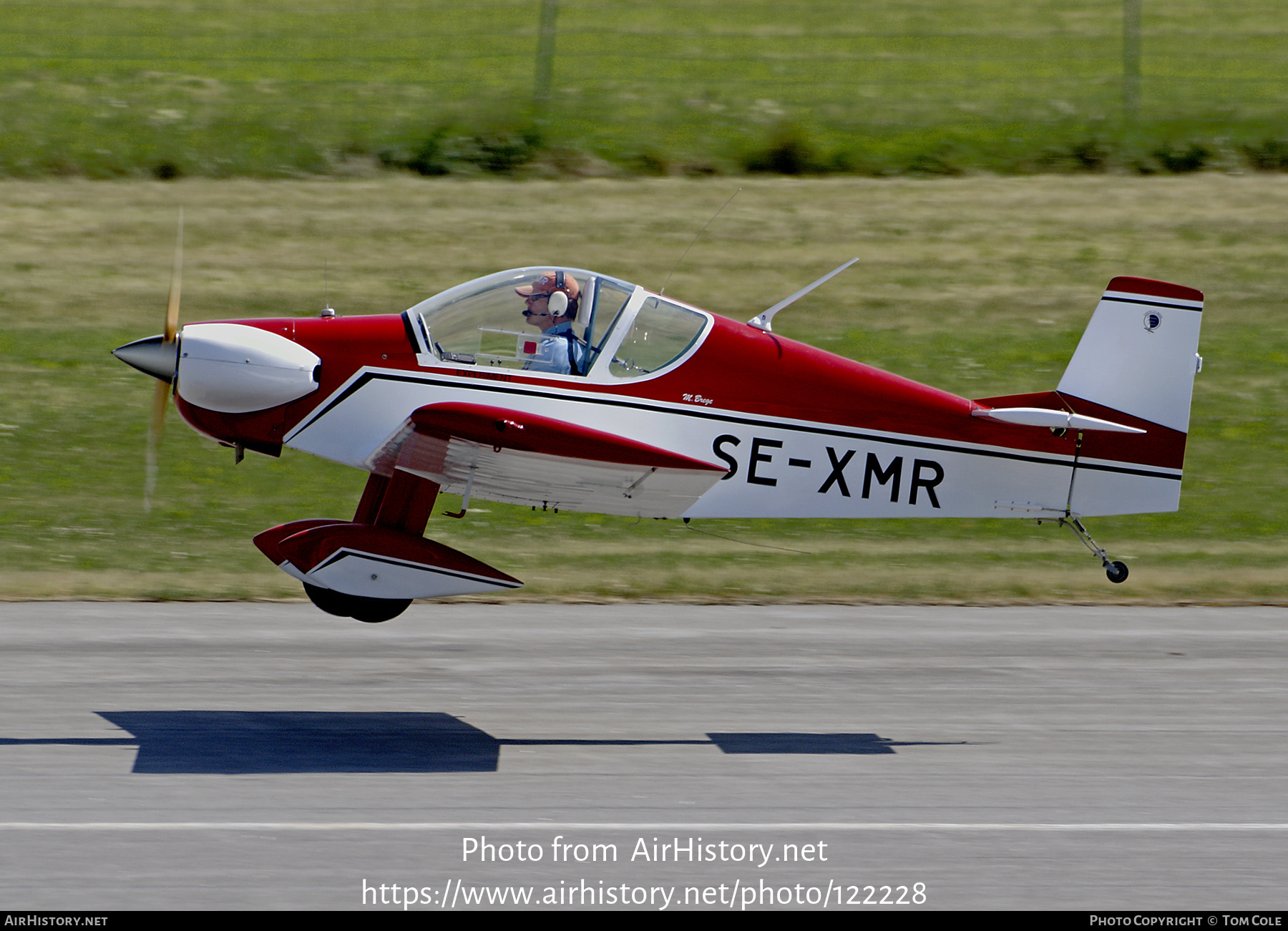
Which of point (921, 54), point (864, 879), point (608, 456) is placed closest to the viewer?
point (864, 879)

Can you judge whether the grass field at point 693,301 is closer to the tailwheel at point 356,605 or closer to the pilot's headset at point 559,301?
the tailwheel at point 356,605

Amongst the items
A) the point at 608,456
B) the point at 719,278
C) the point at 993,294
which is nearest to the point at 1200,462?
the point at 993,294

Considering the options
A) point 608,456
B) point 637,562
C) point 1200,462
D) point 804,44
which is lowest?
point 637,562

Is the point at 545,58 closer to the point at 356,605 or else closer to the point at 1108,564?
the point at 356,605

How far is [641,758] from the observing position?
7984mm

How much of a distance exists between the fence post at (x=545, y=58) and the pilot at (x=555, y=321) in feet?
40.6

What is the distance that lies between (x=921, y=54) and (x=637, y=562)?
1271 cm

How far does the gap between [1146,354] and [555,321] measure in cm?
370

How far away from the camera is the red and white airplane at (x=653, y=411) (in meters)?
8.10

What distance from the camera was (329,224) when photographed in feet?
59.1

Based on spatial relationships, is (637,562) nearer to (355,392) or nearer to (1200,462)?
(355,392)

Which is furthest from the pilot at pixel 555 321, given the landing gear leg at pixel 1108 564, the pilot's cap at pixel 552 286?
the landing gear leg at pixel 1108 564

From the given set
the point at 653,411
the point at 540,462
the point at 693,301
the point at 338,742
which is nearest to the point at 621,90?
the point at 693,301

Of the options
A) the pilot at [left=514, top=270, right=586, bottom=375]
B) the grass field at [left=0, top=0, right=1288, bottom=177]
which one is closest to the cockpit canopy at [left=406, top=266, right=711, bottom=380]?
the pilot at [left=514, top=270, right=586, bottom=375]
